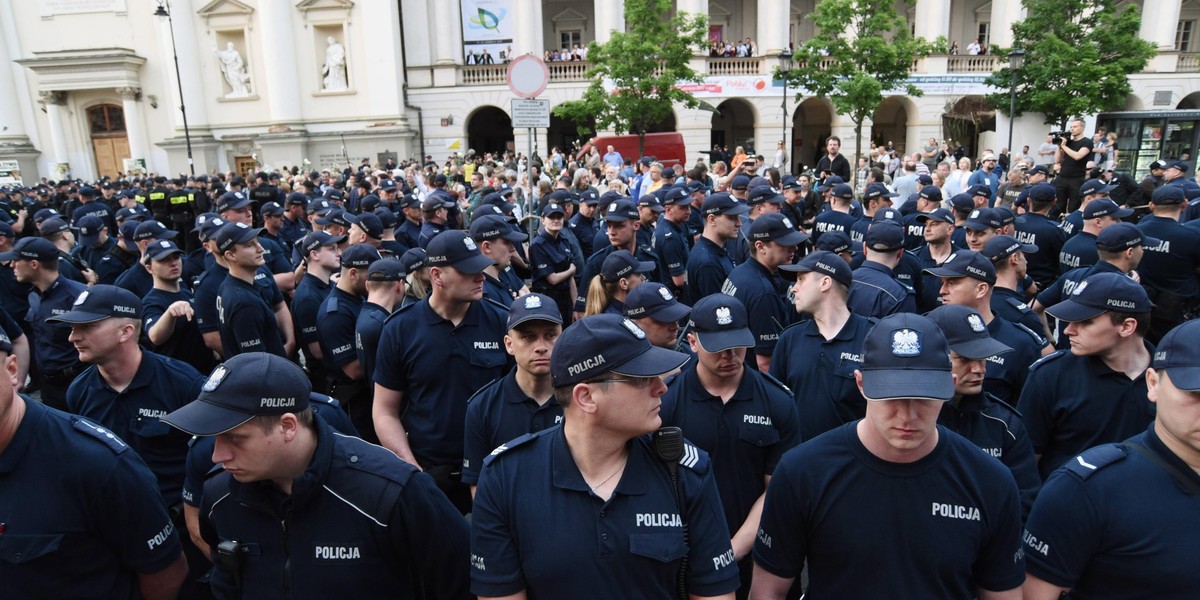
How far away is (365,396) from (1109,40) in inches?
1169

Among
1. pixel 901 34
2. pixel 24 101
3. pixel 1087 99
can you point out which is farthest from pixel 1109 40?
pixel 24 101

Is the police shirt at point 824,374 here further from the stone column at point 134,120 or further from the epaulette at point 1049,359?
the stone column at point 134,120

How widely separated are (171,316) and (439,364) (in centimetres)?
251

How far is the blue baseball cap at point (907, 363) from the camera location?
239cm

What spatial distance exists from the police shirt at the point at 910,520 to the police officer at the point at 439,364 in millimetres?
2283

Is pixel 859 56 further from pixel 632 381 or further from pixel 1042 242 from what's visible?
pixel 632 381

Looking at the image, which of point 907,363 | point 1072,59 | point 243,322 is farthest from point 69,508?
point 1072,59

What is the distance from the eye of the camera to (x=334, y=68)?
110 ft

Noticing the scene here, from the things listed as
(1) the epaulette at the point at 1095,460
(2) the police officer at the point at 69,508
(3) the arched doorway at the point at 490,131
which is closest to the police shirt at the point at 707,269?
(1) the epaulette at the point at 1095,460

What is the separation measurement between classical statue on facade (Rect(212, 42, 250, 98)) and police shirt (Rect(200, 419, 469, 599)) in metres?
36.5

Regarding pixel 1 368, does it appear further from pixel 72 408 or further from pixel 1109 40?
pixel 1109 40

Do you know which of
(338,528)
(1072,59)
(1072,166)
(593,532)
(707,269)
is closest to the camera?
(593,532)

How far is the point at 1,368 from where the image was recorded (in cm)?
260

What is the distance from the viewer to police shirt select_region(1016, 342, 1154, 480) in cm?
360
